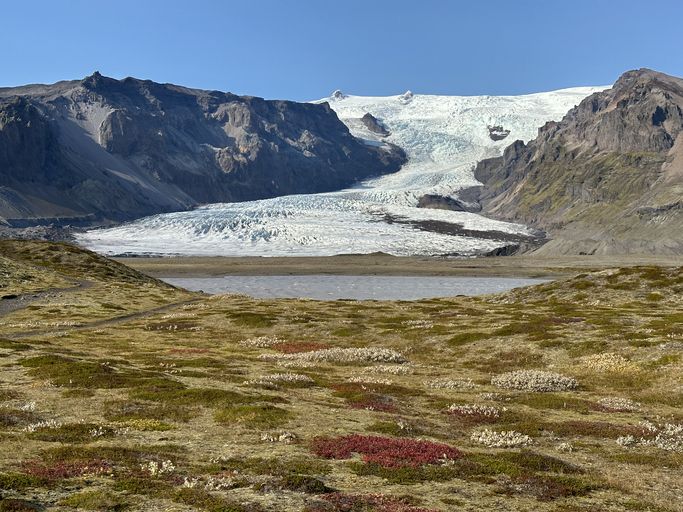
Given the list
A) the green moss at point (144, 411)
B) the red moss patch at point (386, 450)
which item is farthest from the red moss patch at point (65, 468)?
the green moss at point (144, 411)

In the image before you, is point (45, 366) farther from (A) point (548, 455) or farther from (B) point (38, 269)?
(B) point (38, 269)

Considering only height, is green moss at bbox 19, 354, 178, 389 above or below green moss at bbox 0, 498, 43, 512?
below

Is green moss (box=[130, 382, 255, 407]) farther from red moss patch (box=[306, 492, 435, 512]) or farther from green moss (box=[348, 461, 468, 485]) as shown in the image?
red moss patch (box=[306, 492, 435, 512])

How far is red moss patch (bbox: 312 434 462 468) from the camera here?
20891 mm

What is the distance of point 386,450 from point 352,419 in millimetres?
6101

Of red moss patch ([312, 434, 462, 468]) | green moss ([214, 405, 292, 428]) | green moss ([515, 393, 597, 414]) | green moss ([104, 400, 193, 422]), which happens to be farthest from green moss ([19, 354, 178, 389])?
green moss ([515, 393, 597, 414])

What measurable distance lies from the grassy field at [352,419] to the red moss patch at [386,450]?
9 centimetres

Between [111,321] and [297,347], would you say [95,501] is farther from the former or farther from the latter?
[111,321]

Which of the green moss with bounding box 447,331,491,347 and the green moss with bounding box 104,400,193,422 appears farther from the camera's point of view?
the green moss with bounding box 447,331,491,347

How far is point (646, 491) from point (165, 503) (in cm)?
1298

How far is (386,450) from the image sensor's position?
22094mm

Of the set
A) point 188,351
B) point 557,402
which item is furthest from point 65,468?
point 188,351

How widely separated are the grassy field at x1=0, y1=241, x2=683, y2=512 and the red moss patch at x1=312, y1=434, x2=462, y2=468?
9cm

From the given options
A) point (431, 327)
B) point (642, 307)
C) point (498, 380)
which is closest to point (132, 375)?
point (498, 380)
